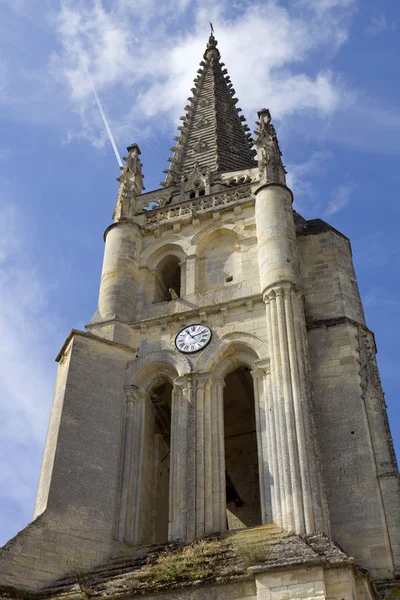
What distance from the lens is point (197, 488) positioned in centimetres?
1474

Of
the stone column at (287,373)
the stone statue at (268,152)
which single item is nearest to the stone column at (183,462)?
the stone column at (287,373)

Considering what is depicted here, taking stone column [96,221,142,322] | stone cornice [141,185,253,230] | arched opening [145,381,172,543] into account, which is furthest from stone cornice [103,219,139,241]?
arched opening [145,381,172,543]

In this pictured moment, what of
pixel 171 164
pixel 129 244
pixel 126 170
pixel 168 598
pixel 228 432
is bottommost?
pixel 168 598

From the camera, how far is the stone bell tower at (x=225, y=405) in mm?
13578

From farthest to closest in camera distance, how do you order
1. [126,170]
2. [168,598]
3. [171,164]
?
[171,164] < [126,170] < [168,598]

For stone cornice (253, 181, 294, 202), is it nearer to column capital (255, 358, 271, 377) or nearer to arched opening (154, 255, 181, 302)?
arched opening (154, 255, 181, 302)

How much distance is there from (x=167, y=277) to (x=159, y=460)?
5.47 meters

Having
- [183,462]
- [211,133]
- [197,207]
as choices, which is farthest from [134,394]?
[211,133]

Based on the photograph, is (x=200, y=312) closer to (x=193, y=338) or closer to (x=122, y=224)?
(x=193, y=338)

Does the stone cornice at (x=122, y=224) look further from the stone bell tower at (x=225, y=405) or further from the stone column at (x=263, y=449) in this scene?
the stone column at (x=263, y=449)

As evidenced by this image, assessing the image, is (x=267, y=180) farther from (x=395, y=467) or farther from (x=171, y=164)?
(x=395, y=467)

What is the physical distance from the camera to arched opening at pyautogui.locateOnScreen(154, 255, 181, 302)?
790 inches

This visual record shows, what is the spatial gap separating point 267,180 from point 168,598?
431 inches

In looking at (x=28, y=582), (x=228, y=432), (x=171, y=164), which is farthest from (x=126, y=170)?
(x=28, y=582)
